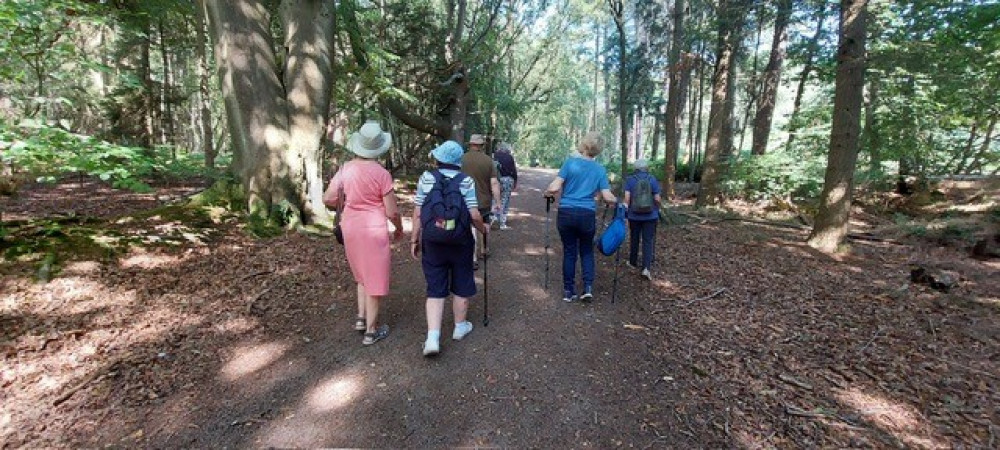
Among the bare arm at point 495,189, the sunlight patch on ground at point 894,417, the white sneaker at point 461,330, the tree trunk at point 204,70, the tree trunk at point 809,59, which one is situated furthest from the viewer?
the tree trunk at point 809,59

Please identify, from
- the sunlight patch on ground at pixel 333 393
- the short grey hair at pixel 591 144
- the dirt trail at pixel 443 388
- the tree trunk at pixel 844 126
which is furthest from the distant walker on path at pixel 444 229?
the tree trunk at pixel 844 126

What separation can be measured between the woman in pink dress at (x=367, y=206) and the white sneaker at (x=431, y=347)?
2.18 ft

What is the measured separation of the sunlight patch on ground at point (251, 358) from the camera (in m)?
3.88

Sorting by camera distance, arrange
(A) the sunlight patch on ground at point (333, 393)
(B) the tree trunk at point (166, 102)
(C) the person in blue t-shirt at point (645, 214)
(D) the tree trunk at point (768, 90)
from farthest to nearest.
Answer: (D) the tree trunk at point (768, 90) → (B) the tree trunk at point (166, 102) → (C) the person in blue t-shirt at point (645, 214) → (A) the sunlight patch on ground at point (333, 393)

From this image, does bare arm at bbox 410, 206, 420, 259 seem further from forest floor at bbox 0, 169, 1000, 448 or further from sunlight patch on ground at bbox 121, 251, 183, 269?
sunlight patch on ground at bbox 121, 251, 183, 269

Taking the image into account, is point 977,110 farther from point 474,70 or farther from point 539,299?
point 474,70

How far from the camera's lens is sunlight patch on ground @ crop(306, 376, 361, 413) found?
339 centimetres

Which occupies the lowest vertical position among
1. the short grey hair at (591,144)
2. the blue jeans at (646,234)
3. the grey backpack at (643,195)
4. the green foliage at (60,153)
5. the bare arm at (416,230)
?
the blue jeans at (646,234)

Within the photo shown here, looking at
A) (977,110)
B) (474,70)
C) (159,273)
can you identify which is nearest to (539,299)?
(159,273)

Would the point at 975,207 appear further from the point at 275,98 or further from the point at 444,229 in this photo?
the point at 275,98

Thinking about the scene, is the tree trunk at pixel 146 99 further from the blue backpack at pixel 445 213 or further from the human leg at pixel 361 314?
the blue backpack at pixel 445 213

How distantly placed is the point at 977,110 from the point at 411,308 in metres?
12.7

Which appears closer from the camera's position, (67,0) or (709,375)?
(709,375)

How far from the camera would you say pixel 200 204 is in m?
7.71
